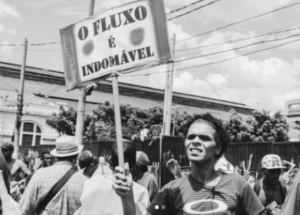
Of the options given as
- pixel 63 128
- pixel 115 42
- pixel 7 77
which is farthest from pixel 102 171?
pixel 7 77

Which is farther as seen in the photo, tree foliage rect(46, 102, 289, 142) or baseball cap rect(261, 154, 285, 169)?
tree foliage rect(46, 102, 289, 142)

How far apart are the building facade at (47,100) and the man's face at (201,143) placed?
24.4 m

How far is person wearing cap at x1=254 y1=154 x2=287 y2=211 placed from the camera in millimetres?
5016

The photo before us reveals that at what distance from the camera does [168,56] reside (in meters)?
2.97

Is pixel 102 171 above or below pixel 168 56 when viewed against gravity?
below

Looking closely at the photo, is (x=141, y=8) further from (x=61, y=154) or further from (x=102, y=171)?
(x=61, y=154)

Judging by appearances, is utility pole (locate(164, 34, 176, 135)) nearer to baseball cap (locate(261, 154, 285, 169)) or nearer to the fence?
the fence

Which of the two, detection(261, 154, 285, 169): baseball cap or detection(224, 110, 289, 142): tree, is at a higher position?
detection(224, 110, 289, 142): tree

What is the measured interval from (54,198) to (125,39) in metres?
1.60

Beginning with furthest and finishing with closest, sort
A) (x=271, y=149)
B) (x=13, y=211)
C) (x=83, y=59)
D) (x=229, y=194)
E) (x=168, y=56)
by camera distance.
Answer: (x=271, y=149), (x=83, y=59), (x=168, y=56), (x=229, y=194), (x=13, y=211)

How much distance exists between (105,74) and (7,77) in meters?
49.8

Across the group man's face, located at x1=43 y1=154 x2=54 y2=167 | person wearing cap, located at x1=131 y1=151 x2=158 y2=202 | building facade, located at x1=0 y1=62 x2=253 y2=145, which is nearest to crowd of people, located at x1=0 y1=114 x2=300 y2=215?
person wearing cap, located at x1=131 y1=151 x2=158 y2=202

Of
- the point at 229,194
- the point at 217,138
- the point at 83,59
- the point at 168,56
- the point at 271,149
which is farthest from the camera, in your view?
the point at 271,149

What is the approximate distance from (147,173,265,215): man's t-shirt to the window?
41.0 m
